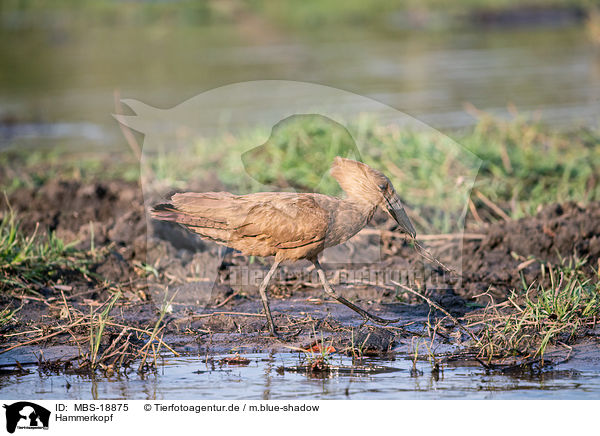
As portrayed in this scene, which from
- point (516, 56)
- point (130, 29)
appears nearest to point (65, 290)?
point (516, 56)

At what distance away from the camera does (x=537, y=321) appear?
4.64 meters

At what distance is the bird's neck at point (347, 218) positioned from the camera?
185 inches

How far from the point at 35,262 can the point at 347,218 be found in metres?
2.32

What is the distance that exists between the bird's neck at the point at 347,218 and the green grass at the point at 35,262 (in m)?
1.95

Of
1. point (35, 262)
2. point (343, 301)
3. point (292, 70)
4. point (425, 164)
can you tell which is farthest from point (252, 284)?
point (292, 70)

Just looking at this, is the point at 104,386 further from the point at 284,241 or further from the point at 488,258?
the point at 488,258

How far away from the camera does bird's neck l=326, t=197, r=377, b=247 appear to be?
471 centimetres

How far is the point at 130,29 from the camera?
80.5ft

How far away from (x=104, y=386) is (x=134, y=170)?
504 centimetres

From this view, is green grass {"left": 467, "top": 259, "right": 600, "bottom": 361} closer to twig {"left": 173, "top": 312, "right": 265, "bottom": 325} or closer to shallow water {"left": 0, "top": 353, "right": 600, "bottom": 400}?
shallow water {"left": 0, "top": 353, "right": 600, "bottom": 400}
